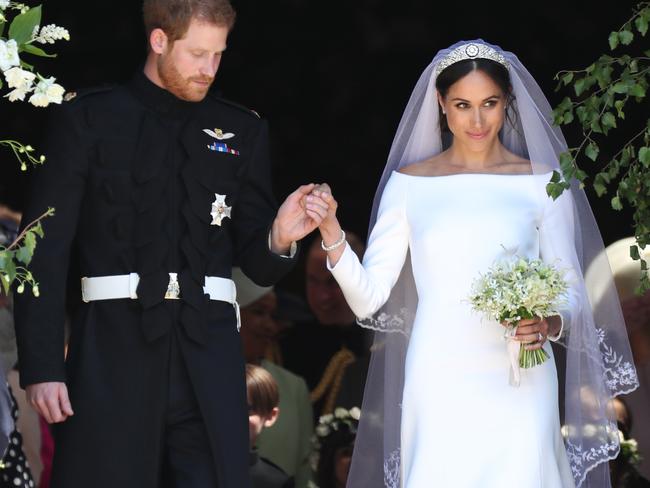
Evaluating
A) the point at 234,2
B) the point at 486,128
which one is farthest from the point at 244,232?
the point at 234,2

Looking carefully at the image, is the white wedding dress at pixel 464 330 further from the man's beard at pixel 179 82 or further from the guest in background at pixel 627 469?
the guest in background at pixel 627 469

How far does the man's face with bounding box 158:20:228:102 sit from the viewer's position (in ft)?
18.6

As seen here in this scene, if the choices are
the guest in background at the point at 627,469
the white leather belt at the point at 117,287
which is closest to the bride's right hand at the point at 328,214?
the white leather belt at the point at 117,287

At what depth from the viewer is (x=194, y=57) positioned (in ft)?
18.6

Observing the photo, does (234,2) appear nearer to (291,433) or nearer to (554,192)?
(291,433)

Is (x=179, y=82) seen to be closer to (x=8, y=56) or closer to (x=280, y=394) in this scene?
(x=8, y=56)

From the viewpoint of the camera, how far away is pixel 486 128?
19.7 ft

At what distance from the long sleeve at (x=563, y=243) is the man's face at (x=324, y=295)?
311 centimetres

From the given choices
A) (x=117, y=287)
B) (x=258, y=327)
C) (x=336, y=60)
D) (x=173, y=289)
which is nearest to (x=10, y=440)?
(x=117, y=287)

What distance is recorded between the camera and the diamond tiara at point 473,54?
607cm

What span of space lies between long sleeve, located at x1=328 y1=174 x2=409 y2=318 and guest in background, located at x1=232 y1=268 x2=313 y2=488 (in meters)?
2.02

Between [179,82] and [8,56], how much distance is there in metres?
1.15

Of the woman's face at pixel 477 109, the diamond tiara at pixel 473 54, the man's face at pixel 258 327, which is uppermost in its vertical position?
the diamond tiara at pixel 473 54

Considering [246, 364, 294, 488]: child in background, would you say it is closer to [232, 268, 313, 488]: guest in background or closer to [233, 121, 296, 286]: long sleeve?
[232, 268, 313, 488]: guest in background
